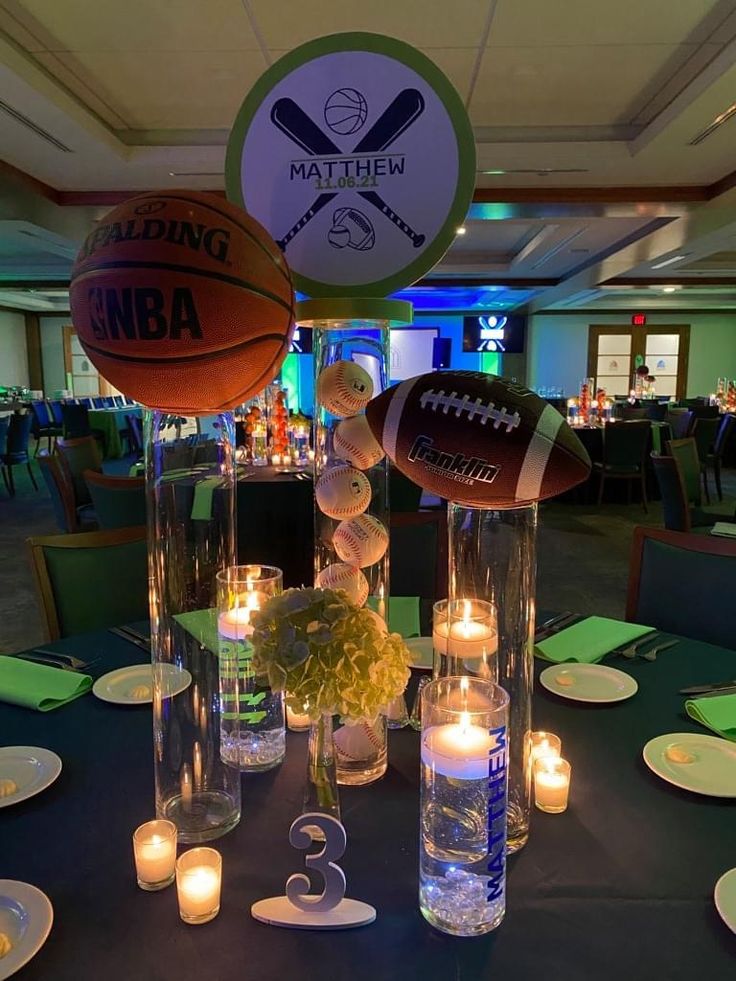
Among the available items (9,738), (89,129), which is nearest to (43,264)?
(89,129)

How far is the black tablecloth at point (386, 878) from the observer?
0.65 metres

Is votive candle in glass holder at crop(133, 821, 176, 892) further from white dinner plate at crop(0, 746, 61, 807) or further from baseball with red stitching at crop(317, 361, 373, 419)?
baseball with red stitching at crop(317, 361, 373, 419)

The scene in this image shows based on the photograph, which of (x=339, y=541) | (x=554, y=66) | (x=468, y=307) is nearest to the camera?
(x=339, y=541)

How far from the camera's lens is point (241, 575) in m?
1.02

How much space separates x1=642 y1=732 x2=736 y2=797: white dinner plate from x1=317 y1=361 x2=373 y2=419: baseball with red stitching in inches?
24.8

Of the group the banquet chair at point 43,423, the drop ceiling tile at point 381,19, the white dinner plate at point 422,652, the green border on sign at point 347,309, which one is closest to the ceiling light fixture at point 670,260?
the drop ceiling tile at point 381,19

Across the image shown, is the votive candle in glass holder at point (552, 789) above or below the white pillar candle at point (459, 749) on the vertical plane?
below

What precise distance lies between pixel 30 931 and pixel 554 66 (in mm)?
4140

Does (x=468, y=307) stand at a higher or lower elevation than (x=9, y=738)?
higher

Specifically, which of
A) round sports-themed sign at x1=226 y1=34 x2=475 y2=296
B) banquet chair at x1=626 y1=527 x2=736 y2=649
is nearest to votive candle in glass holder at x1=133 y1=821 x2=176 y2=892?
round sports-themed sign at x1=226 y1=34 x2=475 y2=296

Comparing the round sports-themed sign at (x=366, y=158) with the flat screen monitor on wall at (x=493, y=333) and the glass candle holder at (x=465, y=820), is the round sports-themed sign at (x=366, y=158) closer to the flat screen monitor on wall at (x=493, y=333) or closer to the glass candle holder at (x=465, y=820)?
the glass candle holder at (x=465, y=820)

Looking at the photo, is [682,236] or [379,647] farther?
[682,236]

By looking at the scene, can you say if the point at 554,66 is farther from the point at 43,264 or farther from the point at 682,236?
the point at 43,264

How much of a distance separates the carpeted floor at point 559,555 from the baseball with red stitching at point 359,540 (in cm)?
278
